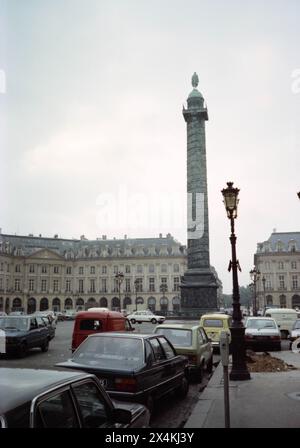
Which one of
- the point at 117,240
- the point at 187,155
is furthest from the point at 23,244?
the point at 187,155

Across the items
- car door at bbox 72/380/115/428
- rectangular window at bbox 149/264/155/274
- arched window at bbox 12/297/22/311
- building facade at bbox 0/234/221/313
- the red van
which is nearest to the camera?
car door at bbox 72/380/115/428

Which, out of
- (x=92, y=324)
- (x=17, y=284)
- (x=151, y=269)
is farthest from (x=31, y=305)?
(x=92, y=324)

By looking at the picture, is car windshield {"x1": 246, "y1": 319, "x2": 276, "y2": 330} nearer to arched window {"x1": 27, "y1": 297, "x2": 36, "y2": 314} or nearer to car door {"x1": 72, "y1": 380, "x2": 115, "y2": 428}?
car door {"x1": 72, "y1": 380, "x2": 115, "y2": 428}

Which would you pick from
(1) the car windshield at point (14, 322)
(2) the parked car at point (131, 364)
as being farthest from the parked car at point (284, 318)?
(2) the parked car at point (131, 364)

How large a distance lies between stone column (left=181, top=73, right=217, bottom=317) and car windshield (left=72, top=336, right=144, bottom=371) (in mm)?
35177

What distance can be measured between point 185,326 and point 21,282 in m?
92.4

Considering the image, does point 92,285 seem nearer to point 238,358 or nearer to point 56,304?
point 56,304

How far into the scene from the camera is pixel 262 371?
13391mm

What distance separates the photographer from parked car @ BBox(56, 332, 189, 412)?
7.17 meters

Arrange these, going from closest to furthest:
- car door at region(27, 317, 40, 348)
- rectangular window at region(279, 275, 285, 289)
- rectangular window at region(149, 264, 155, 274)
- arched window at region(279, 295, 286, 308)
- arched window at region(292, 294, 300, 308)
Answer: car door at region(27, 317, 40, 348)
arched window at region(292, 294, 300, 308)
arched window at region(279, 295, 286, 308)
rectangular window at region(279, 275, 285, 289)
rectangular window at region(149, 264, 155, 274)

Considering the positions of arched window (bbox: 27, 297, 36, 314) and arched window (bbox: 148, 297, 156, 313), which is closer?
arched window (bbox: 148, 297, 156, 313)

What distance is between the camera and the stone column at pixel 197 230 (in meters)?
43.5

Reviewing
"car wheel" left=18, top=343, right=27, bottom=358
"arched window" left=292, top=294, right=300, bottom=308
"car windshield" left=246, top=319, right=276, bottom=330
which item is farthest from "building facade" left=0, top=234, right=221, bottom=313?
"car wheel" left=18, top=343, right=27, bottom=358
